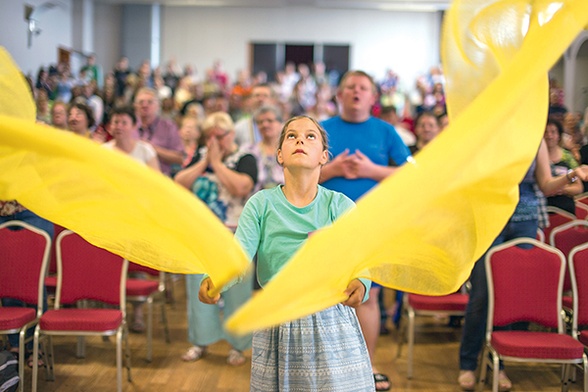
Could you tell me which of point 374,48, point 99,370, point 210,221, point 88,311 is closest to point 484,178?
point 210,221

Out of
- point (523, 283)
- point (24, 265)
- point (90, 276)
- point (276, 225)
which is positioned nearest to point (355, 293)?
Result: point (276, 225)

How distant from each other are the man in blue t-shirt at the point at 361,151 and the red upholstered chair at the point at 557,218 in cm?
188

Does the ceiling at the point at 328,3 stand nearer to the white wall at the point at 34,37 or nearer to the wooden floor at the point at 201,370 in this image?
the white wall at the point at 34,37

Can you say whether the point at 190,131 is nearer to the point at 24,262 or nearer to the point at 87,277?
the point at 87,277

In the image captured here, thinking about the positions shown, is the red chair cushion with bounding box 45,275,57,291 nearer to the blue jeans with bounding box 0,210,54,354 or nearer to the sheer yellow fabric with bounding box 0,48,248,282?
the blue jeans with bounding box 0,210,54,354

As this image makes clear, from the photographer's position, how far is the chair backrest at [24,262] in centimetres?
443

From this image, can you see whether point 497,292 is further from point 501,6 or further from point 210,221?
point 210,221

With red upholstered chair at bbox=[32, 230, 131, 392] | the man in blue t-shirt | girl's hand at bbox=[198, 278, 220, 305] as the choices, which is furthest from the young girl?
red upholstered chair at bbox=[32, 230, 131, 392]

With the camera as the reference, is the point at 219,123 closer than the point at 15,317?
No

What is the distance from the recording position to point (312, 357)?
2465mm

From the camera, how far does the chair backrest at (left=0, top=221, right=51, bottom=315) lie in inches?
174

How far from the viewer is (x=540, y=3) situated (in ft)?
8.20

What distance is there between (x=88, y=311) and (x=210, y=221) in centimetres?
294

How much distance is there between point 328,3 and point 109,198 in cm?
1912
